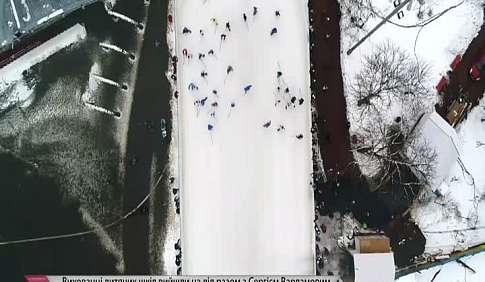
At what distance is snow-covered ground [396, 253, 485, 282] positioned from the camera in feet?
76.3

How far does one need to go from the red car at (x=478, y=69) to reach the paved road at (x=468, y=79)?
5.6 inches

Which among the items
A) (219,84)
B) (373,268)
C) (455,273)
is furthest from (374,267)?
(219,84)

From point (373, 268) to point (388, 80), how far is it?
725cm

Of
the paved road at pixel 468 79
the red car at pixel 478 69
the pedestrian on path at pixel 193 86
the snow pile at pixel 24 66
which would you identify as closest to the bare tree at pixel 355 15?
the paved road at pixel 468 79

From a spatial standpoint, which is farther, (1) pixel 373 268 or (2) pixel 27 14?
(2) pixel 27 14

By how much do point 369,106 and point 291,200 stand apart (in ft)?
15.7

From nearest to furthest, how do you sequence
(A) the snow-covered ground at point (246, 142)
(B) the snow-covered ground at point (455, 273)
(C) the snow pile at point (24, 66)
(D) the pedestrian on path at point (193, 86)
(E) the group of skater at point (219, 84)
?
1. (A) the snow-covered ground at point (246, 142)
2. (E) the group of skater at point (219, 84)
3. (D) the pedestrian on path at point (193, 86)
4. (B) the snow-covered ground at point (455, 273)
5. (C) the snow pile at point (24, 66)

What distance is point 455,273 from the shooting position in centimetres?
2327

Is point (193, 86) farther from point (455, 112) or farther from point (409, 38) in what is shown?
point (455, 112)

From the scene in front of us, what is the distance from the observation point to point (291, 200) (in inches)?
901

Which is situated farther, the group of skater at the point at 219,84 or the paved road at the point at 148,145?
the paved road at the point at 148,145

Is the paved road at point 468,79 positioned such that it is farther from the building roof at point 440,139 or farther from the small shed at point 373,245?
the small shed at point 373,245

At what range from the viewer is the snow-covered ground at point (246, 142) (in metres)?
22.8

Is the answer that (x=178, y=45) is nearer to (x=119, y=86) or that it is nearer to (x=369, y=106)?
(x=119, y=86)
